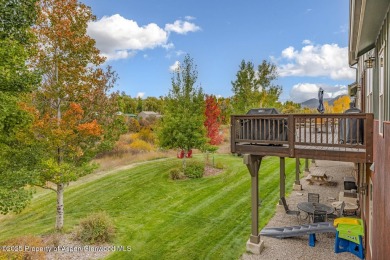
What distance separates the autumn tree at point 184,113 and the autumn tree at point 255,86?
37.2 ft

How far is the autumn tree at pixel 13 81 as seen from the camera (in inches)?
249

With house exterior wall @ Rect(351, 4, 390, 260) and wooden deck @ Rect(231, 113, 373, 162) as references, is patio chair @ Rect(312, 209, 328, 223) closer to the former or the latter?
house exterior wall @ Rect(351, 4, 390, 260)

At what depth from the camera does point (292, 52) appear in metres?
46.0

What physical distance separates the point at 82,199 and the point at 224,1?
24365 mm

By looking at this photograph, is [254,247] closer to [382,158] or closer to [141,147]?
[382,158]

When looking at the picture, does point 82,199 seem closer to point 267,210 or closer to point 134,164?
point 134,164

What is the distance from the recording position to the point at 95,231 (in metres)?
9.84

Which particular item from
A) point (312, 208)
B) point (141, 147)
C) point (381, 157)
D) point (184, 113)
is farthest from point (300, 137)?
point (141, 147)

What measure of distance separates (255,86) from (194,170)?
18.0 metres

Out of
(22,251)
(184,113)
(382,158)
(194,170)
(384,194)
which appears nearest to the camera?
(384,194)

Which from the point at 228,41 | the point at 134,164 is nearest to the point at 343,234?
the point at 134,164

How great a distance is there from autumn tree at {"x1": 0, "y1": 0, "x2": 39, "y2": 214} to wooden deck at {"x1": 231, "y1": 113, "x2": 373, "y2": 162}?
6264 millimetres

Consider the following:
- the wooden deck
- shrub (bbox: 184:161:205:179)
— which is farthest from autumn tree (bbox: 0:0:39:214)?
shrub (bbox: 184:161:205:179)

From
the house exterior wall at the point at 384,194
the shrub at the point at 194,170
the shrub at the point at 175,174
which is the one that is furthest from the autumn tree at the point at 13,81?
the shrub at the point at 194,170
